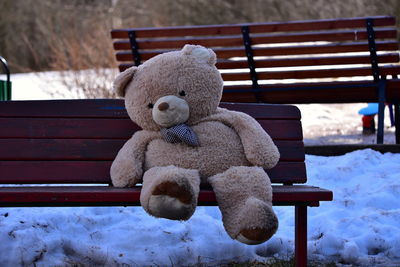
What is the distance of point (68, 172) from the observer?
3701mm

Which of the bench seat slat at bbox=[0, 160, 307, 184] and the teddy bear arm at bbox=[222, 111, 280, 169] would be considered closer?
the teddy bear arm at bbox=[222, 111, 280, 169]

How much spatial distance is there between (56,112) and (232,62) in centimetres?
291

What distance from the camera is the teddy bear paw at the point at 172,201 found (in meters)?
2.88

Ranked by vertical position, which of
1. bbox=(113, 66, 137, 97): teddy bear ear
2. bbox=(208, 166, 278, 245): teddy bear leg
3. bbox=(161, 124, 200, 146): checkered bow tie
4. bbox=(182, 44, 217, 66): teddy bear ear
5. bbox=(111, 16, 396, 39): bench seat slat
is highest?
bbox=(182, 44, 217, 66): teddy bear ear

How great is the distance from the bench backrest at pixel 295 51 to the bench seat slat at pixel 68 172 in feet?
8.16

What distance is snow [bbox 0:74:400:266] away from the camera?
385cm

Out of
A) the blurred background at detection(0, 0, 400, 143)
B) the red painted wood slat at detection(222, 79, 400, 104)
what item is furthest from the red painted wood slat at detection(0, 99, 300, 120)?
the blurred background at detection(0, 0, 400, 143)

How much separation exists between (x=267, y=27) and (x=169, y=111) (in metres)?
3.20

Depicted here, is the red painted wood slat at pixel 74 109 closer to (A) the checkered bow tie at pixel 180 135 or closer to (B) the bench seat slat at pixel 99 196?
(A) the checkered bow tie at pixel 180 135

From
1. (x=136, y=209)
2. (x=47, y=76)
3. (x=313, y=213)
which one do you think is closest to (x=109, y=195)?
(x=136, y=209)

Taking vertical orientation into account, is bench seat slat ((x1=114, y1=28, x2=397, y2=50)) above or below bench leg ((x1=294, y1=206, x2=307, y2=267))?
above

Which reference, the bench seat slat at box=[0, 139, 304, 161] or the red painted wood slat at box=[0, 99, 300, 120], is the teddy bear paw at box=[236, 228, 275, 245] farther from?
the red painted wood slat at box=[0, 99, 300, 120]

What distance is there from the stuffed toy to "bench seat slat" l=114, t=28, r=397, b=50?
9.59 ft

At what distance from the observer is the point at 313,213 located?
14.9ft
